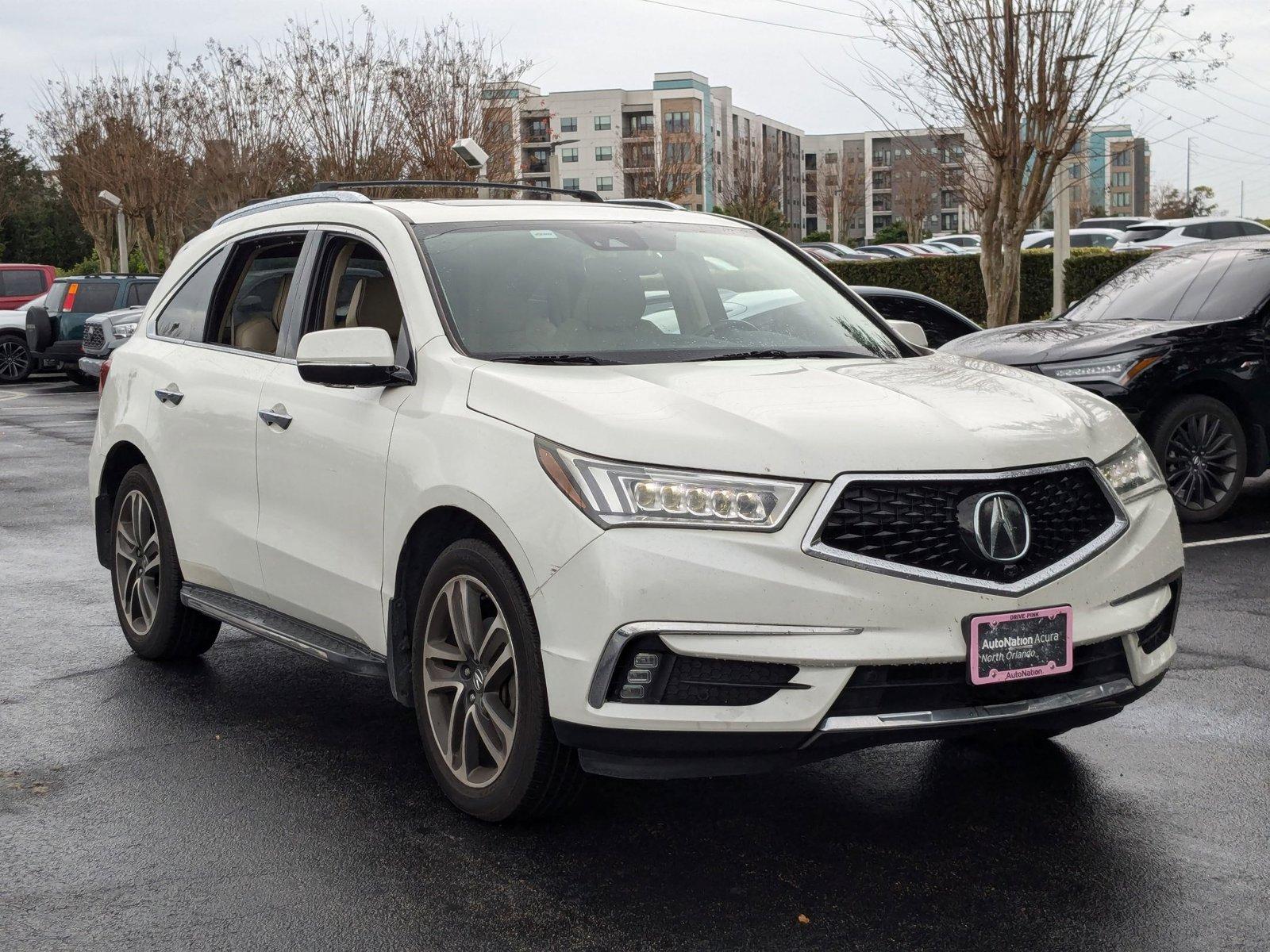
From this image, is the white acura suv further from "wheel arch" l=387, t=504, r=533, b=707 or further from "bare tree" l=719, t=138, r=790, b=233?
"bare tree" l=719, t=138, r=790, b=233

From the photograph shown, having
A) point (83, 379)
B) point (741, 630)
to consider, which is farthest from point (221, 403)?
point (83, 379)

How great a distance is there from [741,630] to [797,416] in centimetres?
61

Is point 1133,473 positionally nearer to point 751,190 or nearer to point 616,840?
point 616,840

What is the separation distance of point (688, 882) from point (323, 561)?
5.64 feet

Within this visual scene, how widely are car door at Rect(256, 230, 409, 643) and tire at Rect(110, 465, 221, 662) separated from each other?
0.99 m

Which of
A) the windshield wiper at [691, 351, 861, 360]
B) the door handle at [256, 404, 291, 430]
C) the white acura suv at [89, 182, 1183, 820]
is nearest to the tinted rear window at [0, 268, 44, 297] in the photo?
the white acura suv at [89, 182, 1183, 820]

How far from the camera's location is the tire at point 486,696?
3.96m

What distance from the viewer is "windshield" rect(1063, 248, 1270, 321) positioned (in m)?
9.95

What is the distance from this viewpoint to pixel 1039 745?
196 inches

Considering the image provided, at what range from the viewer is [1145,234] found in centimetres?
3572

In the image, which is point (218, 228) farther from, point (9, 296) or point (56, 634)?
point (9, 296)

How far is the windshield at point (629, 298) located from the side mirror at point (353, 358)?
0.79 feet

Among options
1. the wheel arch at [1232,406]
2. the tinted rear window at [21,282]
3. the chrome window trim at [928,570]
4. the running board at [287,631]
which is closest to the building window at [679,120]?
the tinted rear window at [21,282]

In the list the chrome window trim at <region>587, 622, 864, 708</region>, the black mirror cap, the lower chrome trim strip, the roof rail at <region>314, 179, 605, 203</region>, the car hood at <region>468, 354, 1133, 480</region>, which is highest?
the roof rail at <region>314, 179, 605, 203</region>
